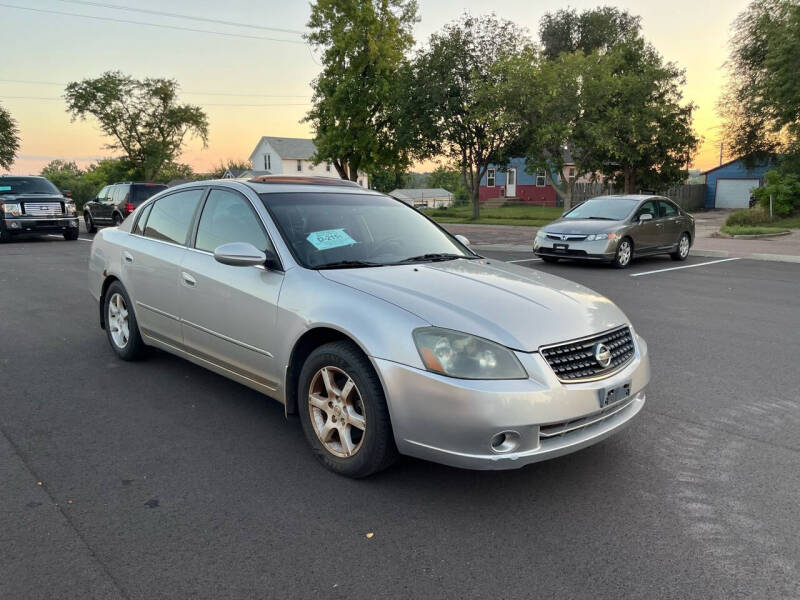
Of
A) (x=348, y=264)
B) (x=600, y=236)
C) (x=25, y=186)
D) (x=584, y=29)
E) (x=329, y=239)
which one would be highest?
(x=584, y=29)

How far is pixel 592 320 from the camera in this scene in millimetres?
3490

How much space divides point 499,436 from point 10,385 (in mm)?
4119

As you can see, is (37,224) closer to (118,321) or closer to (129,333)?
(118,321)

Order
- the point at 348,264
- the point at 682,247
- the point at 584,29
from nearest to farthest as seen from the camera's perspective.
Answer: the point at 348,264
the point at 682,247
the point at 584,29

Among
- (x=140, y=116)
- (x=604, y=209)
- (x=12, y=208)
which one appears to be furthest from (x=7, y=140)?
→ (x=604, y=209)

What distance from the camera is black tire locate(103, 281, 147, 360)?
540cm

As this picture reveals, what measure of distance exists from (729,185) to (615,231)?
40.9 metres

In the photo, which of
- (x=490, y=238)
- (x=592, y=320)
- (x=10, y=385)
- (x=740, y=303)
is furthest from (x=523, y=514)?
(x=490, y=238)

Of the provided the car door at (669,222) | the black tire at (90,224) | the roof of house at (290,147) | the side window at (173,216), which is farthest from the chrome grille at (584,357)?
the roof of house at (290,147)

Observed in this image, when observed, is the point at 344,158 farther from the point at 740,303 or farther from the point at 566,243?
the point at 740,303

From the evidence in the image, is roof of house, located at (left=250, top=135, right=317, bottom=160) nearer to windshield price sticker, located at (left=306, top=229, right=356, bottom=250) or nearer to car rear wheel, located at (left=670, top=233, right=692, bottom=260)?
car rear wheel, located at (left=670, top=233, right=692, bottom=260)

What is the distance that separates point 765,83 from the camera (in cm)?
2795

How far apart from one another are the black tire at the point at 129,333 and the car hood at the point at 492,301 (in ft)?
8.03

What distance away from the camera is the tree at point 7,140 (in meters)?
45.4
